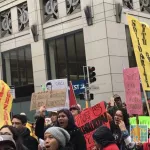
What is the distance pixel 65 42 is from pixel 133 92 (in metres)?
14.9

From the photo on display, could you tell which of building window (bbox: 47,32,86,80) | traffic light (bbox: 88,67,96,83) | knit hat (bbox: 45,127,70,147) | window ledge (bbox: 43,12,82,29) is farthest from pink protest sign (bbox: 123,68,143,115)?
window ledge (bbox: 43,12,82,29)

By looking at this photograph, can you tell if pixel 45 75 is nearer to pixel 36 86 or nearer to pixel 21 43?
pixel 36 86

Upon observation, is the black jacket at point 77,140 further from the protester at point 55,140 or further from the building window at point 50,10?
the building window at point 50,10

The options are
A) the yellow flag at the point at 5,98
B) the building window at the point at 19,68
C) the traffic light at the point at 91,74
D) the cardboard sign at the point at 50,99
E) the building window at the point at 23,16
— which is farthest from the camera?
the building window at the point at 23,16

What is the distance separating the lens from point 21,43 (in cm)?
2411

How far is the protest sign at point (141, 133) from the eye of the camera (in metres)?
5.91

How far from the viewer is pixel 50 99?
8.80m

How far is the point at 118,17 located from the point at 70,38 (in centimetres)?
303

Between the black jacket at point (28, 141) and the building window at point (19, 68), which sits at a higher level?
the building window at point (19, 68)

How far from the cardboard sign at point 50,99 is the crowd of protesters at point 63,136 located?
1429 millimetres

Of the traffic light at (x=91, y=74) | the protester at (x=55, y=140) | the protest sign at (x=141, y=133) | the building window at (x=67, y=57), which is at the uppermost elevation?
the building window at (x=67, y=57)

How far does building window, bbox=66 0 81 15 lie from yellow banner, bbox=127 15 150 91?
1497 cm

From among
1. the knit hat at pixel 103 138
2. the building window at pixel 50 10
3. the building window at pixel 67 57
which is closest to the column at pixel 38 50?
the building window at pixel 50 10

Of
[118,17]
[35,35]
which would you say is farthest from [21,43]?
[118,17]
